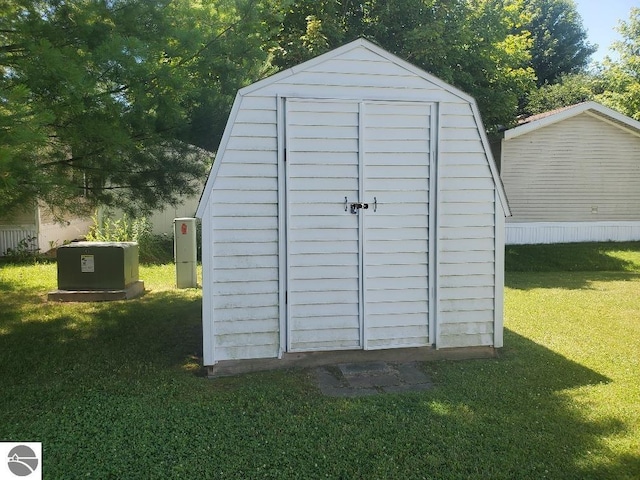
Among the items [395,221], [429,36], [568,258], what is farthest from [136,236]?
[568,258]

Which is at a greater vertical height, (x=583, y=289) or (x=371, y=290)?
(x=371, y=290)

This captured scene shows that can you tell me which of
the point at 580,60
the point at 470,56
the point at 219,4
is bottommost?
the point at 219,4

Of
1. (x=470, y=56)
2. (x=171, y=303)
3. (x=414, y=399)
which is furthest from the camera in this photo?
(x=470, y=56)

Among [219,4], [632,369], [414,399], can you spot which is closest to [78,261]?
[219,4]

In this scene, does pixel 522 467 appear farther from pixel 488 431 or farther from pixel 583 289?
pixel 583 289

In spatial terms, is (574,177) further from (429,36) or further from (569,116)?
(429,36)

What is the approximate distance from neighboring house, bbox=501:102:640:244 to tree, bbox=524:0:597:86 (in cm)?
1656

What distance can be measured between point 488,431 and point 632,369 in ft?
7.38

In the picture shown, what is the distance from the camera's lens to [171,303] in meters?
8.02

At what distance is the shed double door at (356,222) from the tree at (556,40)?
2894 cm

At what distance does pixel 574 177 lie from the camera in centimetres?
1532

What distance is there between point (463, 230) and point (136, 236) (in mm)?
9332
